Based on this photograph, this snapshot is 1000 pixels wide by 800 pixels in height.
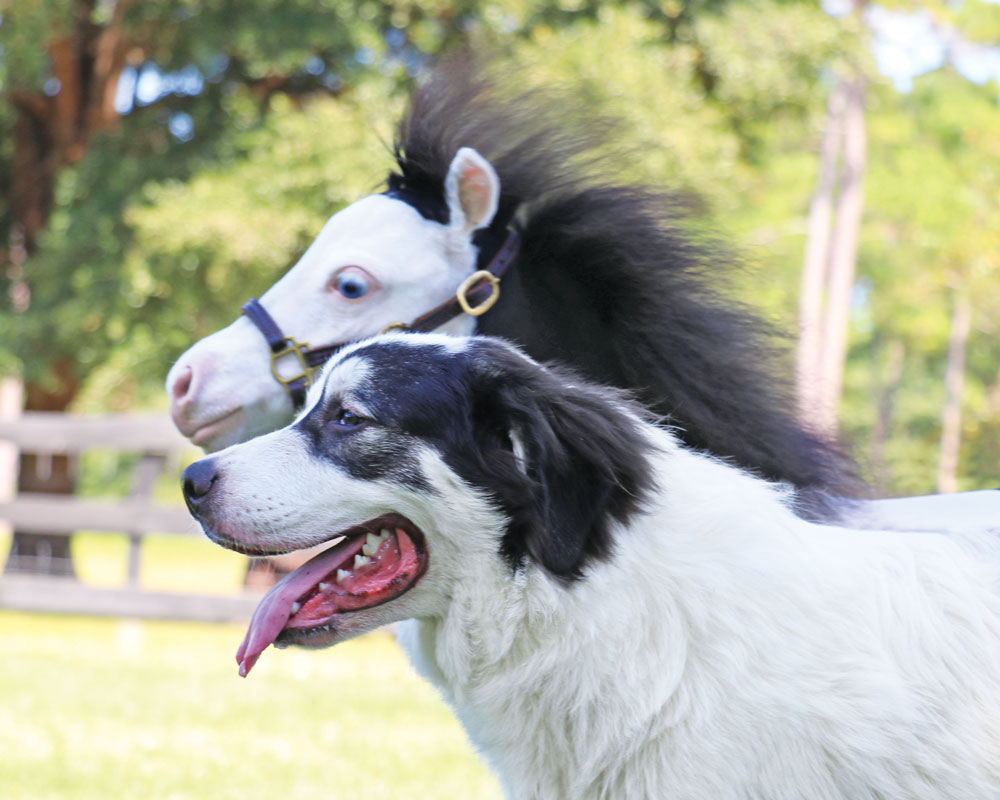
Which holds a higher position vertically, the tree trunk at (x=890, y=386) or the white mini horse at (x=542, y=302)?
the white mini horse at (x=542, y=302)

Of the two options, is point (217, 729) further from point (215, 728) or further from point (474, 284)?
point (474, 284)

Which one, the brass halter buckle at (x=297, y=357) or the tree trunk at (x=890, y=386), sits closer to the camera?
the brass halter buckle at (x=297, y=357)

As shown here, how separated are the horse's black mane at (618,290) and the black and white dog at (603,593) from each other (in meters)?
0.55

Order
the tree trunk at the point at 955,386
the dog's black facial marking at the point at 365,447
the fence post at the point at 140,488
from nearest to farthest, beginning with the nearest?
the dog's black facial marking at the point at 365,447, the fence post at the point at 140,488, the tree trunk at the point at 955,386

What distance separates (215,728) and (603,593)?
5523 mm

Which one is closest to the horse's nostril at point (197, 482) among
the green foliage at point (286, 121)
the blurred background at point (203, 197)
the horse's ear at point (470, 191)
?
the horse's ear at point (470, 191)

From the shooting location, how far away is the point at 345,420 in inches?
104

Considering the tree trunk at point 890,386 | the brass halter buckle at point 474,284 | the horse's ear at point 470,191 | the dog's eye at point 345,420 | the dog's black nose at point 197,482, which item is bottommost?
the tree trunk at point 890,386

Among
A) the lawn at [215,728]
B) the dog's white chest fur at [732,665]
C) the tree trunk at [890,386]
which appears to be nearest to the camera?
the dog's white chest fur at [732,665]

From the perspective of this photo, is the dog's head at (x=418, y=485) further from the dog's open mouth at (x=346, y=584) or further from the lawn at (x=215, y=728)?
the lawn at (x=215, y=728)

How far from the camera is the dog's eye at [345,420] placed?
8.58ft

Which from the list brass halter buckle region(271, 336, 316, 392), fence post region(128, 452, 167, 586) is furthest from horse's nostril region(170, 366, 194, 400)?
fence post region(128, 452, 167, 586)

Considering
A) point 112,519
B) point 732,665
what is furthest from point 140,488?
point 732,665

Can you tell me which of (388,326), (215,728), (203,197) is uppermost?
(388,326)
